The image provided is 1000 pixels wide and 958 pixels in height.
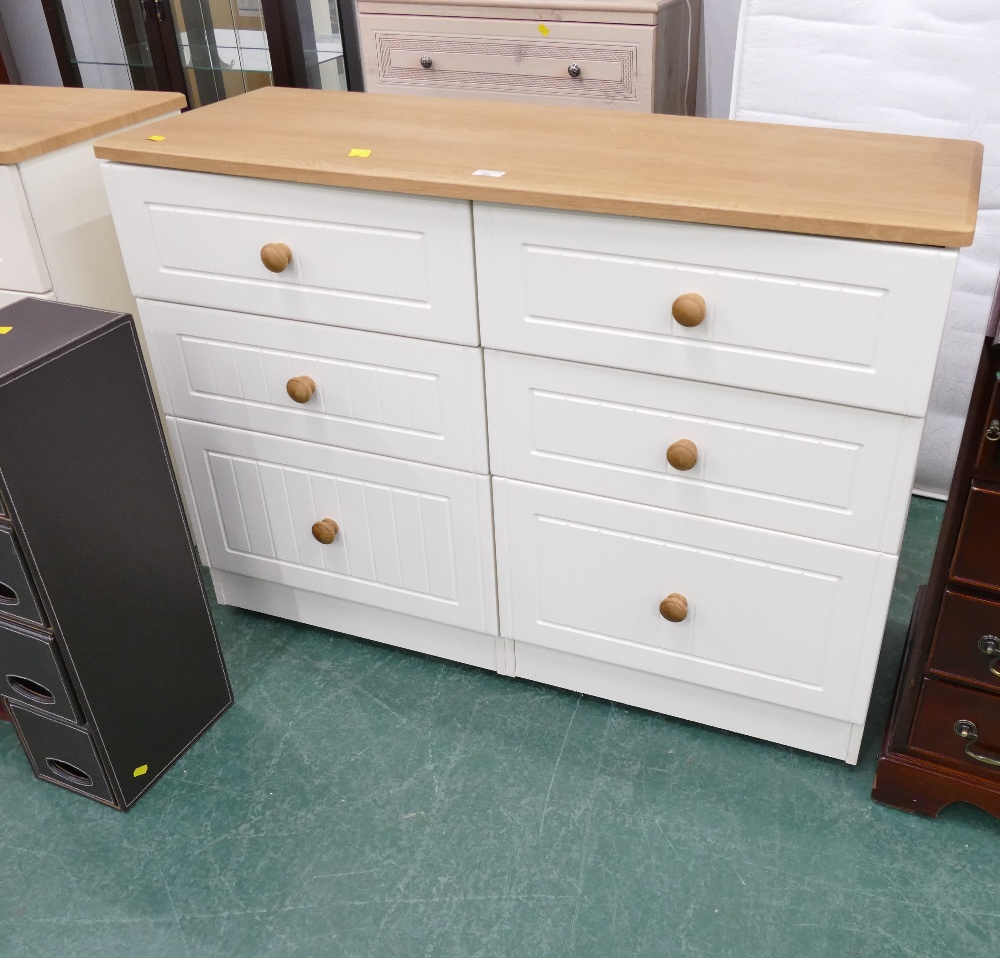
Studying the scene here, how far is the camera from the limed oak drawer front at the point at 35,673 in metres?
1.27

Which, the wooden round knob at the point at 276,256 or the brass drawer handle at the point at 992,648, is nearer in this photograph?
the brass drawer handle at the point at 992,648

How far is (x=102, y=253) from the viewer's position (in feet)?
5.20

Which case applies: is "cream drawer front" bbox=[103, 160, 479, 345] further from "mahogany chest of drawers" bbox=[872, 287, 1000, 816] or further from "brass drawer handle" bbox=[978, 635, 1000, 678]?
"brass drawer handle" bbox=[978, 635, 1000, 678]

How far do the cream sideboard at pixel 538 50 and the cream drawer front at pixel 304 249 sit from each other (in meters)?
0.91

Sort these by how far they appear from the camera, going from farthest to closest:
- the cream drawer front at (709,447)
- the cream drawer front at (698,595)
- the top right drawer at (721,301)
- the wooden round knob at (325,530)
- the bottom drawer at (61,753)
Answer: the wooden round knob at (325,530), the bottom drawer at (61,753), the cream drawer front at (698,595), the cream drawer front at (709,447), the top right drawer at (721,301)

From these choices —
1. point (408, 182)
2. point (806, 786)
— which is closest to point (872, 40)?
point (408, 182)

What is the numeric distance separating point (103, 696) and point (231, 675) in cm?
32

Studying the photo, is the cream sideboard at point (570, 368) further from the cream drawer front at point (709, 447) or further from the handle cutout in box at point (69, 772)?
the handle cutout in box at point (69, 772)

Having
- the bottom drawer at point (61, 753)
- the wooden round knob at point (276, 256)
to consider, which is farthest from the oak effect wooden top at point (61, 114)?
the bottom drawer at point (61, 753)

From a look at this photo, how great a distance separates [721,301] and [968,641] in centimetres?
51

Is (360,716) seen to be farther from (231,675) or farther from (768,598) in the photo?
(768,598)

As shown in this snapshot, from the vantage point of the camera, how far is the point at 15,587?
123 cm

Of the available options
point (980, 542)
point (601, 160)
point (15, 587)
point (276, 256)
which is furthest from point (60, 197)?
point (980, 542)

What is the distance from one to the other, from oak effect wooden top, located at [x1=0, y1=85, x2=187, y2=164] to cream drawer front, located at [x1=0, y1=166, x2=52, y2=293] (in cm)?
5
